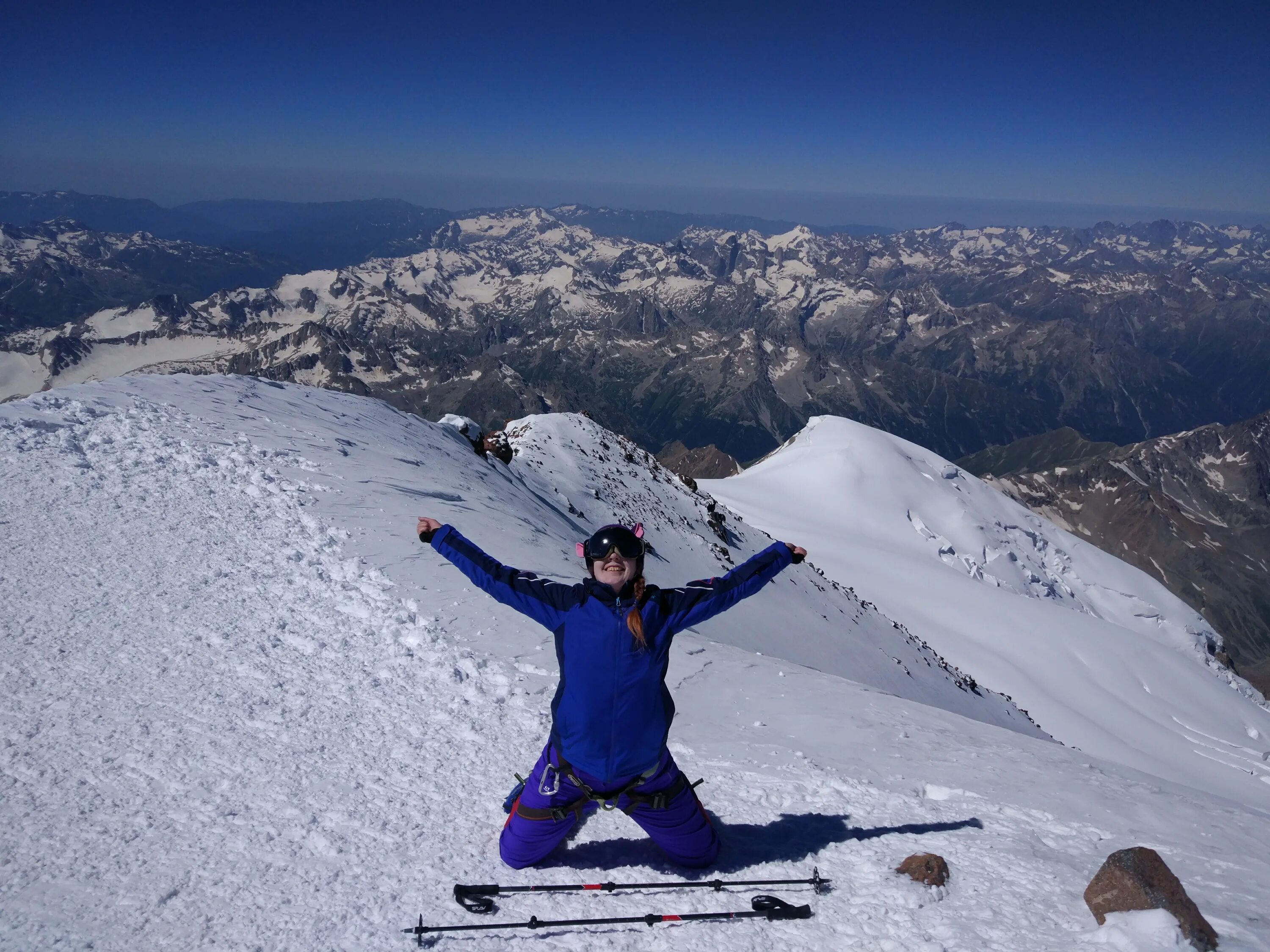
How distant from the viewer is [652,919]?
5320 millimetres

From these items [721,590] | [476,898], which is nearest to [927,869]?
[721,590]

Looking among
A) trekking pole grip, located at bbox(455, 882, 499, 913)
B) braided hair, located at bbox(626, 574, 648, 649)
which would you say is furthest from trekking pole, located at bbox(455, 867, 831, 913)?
braided hair, located at bbox(626, 574, 648, 649)

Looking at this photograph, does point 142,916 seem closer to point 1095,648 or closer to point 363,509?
point 363,509

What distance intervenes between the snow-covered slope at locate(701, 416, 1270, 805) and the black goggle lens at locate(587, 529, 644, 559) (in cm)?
A: 3839

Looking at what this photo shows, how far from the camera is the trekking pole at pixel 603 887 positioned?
5.43m

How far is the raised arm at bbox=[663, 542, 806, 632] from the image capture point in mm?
6031

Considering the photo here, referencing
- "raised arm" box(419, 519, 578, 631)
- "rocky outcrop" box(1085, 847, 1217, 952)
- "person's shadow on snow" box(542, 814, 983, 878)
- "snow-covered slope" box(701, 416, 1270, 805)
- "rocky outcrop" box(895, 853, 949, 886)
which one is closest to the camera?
"rocky outcrop" box(1085, 847, 1217, 952)

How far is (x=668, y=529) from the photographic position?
34.2m

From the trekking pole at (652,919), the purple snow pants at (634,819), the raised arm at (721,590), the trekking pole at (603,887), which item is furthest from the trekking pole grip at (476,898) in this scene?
the raised arm at (721,590)

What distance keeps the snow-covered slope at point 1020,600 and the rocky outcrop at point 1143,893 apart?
35694 millimetres

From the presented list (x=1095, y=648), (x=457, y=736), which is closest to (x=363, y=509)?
(x=457, y=736)

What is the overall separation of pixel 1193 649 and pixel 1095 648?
37866mm

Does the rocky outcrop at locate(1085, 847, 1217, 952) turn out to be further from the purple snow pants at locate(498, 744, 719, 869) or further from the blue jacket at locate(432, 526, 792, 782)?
the blue jacket at locate(432, 526, 792, 782)

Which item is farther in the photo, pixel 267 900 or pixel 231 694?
pixel 231 694
